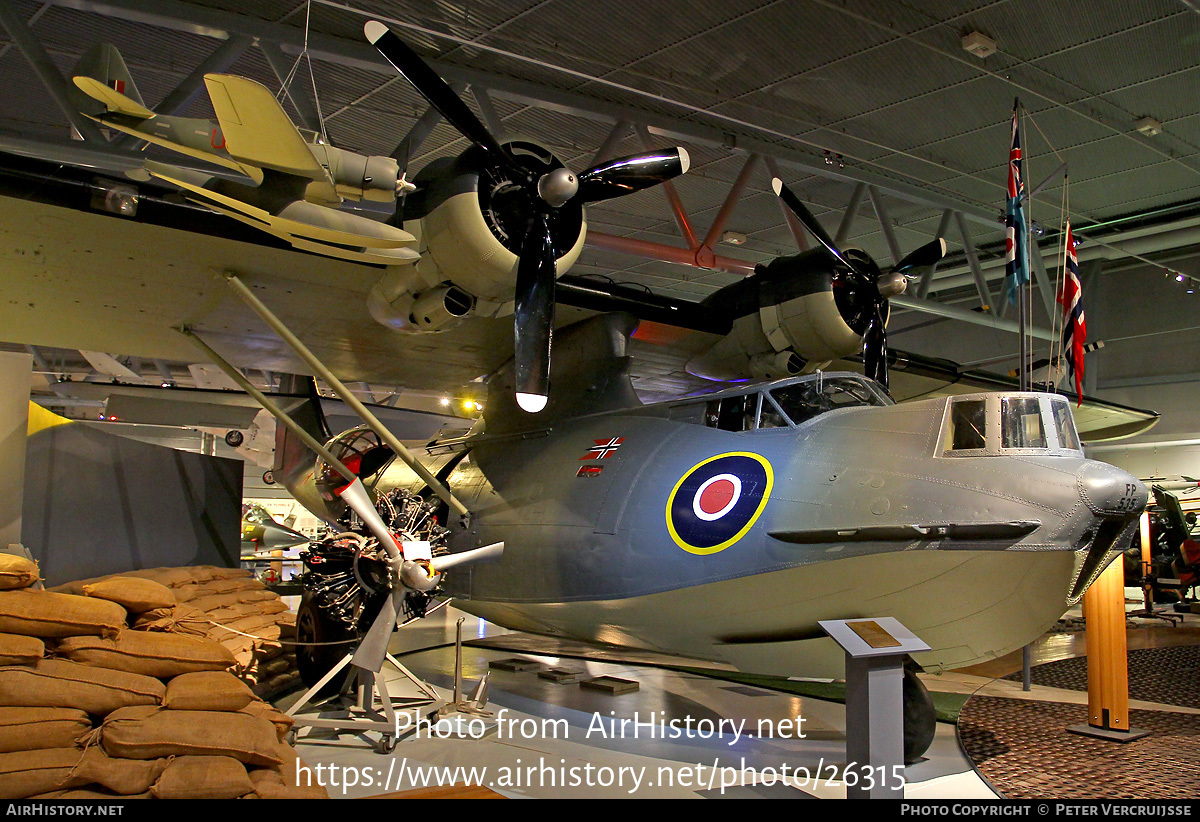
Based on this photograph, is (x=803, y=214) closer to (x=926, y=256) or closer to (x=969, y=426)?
(x=926, y=256)

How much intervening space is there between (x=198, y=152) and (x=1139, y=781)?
703 centimetres

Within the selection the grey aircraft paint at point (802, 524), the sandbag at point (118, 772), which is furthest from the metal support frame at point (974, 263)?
the sandbag at point (118, 772)

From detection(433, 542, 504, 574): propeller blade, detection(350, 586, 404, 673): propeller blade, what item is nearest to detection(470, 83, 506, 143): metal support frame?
detection(433, 542, 504, 574): propeller blade

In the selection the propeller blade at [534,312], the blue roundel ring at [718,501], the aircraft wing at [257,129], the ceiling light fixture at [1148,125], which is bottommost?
the blue roundel ring at [718,501]

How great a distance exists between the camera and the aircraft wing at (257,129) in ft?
14.0

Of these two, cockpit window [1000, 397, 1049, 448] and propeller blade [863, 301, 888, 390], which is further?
propeller blade [863, 301, 888, 390]

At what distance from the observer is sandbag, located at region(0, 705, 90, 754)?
3.71 m

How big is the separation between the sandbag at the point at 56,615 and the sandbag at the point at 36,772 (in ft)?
2.95

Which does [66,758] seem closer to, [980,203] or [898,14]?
[898,14]

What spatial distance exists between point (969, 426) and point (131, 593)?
220 inches

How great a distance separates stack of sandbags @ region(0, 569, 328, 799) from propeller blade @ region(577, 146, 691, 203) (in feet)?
14.5

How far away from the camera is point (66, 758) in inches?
147

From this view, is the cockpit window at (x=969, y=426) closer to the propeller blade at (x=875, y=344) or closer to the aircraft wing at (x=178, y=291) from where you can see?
the propeller blade at (x=875, y=344)

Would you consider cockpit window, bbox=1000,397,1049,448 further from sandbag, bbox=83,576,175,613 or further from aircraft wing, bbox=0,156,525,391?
sandbag, bbox=83,576,175,613
